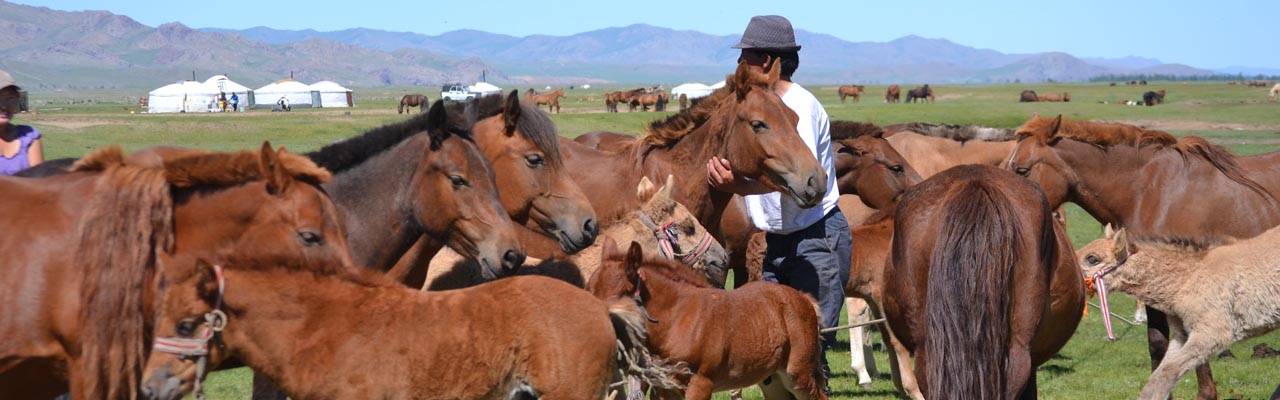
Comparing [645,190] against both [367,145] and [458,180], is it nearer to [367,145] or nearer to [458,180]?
[458,180]

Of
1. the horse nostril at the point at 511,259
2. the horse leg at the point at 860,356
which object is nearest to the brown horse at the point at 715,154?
the horse leg at the point at 860,356

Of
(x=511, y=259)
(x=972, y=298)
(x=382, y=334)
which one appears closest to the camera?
(x=382, y=334)

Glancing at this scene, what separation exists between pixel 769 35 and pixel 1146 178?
4.01m

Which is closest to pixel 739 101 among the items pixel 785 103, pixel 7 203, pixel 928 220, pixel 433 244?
pixel 785 103

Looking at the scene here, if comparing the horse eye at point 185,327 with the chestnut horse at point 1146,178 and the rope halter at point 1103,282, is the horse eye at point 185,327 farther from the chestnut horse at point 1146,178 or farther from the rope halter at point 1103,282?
the chestnut horse at point 1146,178

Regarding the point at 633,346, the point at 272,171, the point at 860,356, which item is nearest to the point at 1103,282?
the point at 860,356

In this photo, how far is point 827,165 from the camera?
6516 mm

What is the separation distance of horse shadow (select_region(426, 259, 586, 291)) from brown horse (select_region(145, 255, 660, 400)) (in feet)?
5.35

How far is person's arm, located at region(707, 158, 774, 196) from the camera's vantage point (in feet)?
21.1

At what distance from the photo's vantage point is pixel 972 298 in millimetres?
5031

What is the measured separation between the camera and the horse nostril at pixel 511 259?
5.66 meters

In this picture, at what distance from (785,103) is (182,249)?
3.22 m

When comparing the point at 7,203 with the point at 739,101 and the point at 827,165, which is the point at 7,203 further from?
the point at 827,165

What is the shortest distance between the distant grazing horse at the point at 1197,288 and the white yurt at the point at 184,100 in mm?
82265
